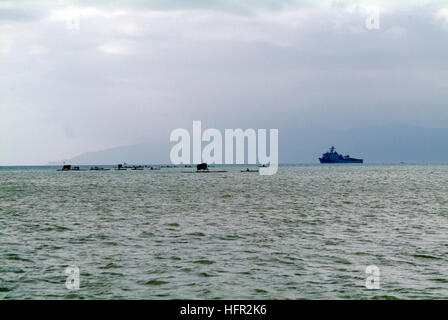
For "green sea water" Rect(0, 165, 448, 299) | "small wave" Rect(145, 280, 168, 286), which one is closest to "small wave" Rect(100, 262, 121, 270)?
"green sea water" Rect(0, 165, 448, 299)

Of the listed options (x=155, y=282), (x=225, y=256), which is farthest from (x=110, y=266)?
(x=225, y=256)

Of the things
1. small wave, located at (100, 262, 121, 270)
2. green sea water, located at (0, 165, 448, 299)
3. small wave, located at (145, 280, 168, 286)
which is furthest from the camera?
small wave, located at (100, 262, 121, 270)

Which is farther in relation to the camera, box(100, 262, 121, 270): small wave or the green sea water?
box(100, 262, 121, 270): small wave

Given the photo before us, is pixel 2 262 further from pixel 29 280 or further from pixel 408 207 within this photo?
pixel 408 207

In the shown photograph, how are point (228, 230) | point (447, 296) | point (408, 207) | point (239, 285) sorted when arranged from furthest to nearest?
point (408, 207), point (228, 230), point (239, 285), point (447, 296)

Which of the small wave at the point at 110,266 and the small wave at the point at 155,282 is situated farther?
the small wave at the point at 110,266

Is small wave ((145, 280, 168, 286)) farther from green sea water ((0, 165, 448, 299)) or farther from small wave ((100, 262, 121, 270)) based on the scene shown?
small wave ((100, 262, 121, 270))

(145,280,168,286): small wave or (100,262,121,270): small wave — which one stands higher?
(145,280,168,286): small wave

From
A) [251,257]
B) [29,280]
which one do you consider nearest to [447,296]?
[251,257]

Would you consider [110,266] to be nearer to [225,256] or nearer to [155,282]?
[155,282]

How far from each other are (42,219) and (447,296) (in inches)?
1100

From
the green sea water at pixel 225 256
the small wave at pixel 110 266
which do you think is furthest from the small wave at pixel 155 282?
the small wave at pixel 110 266

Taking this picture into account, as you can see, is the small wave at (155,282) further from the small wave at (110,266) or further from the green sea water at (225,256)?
the small wave at (110,266)

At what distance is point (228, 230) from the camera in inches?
1007
